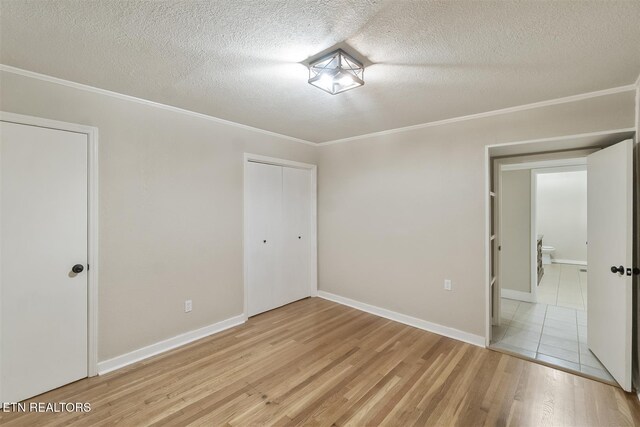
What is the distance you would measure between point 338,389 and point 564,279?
6.03 m

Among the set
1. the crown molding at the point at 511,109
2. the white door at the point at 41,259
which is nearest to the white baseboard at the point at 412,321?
the crown molding at the point at 511,109

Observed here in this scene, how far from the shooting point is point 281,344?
295 centimetres

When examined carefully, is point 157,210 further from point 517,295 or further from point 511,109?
point 517,295

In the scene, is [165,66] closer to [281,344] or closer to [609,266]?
[281,344]

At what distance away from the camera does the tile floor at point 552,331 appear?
2.62m

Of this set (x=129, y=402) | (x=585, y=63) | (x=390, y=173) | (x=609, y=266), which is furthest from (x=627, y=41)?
(x=129, y=402)

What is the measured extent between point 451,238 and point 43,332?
3885 millimetres

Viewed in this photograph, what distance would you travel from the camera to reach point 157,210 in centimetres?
274

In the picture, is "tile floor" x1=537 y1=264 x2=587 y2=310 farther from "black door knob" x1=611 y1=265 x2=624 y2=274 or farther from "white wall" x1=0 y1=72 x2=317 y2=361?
"white wall" x1=0 y1=72 x2=317 y2=361

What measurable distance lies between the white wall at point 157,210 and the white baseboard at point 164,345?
52mm

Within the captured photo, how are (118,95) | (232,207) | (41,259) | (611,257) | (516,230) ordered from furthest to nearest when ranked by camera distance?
(516,230) → (232,207) → (118,95) → (611,257) → (41,259)

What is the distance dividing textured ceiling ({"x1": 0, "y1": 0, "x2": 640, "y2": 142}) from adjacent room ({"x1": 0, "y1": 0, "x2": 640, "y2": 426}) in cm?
2

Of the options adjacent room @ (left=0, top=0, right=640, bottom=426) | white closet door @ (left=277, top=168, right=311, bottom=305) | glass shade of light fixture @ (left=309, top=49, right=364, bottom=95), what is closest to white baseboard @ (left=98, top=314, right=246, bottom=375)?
adjacent room @ (left=0, top=0, right=640, bottom=426)

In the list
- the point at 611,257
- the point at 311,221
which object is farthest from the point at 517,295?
the point at 311,221
